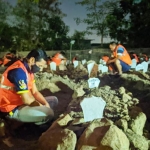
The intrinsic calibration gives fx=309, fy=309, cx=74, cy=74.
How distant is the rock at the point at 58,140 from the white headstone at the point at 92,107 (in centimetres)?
32

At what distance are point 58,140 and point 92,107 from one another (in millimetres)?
479

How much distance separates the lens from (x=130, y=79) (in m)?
6.02

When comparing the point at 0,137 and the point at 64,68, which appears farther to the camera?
the point at 64,68

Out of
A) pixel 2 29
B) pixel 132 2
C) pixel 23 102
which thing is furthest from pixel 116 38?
pixel 23 102

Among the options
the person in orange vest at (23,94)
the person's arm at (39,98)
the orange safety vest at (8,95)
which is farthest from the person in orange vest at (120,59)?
the orange safety vest at (8,95)

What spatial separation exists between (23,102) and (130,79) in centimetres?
312

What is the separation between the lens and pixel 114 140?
2.58 metres

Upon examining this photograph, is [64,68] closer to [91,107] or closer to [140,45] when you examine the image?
[140,45]

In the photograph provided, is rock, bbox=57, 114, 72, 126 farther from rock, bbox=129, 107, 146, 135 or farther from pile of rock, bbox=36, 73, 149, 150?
rock, bbox=129, 107, 146, 135

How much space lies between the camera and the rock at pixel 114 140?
2.57m

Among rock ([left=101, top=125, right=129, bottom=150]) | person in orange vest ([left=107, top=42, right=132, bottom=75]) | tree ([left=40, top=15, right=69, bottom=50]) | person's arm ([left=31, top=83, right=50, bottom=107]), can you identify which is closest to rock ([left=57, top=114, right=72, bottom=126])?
person's arm ([left=31, top=83, right=50, bottom=107])

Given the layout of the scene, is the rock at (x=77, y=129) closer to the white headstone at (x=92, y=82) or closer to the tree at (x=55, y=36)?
the white headstone at (x=92, y=82)

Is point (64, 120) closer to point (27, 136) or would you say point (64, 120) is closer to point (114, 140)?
point (27, 136)

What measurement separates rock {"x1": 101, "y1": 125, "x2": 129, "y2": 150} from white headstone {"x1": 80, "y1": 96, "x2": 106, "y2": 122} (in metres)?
0.40
